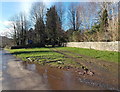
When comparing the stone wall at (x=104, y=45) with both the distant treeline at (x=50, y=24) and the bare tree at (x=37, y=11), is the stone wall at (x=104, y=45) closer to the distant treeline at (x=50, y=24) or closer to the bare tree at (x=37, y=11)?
the distant treeline at (x=50, y=24)

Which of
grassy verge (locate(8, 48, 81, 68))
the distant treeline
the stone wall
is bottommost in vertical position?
grassy verge (locate(8, 48, 81, 68))

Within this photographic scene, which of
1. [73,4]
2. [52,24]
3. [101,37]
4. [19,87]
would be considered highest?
[73,4]

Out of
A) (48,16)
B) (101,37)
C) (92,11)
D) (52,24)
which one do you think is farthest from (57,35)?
(101,37)

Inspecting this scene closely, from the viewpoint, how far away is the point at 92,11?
24.6 metres

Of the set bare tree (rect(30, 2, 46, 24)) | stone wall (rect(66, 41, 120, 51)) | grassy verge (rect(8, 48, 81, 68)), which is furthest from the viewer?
bare tree (rect(30, 2, 46, 24))

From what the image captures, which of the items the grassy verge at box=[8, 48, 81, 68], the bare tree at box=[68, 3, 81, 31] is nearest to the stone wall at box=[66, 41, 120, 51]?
the grassy verge at box=[8, 48, 81, 68]

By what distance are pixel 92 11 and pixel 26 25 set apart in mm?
21037

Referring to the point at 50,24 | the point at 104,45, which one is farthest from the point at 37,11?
the point at 104,45

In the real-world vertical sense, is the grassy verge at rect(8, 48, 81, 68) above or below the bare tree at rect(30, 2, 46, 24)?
below

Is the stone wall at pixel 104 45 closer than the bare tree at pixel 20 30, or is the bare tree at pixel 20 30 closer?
the stone wall at pixel 104 45

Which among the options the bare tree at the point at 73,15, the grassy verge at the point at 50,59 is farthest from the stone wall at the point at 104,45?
the bare tree at the point at 73,15

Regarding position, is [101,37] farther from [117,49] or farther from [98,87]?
[98,87]

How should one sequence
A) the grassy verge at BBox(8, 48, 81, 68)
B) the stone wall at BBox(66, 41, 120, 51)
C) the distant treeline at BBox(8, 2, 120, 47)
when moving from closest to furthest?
the grassy verge at BBox(8, 48, 81, 68) → the stone wall at BBox(66, 41, 120, 51) → the distant treeline at BBox(8, 2, 120, 47)

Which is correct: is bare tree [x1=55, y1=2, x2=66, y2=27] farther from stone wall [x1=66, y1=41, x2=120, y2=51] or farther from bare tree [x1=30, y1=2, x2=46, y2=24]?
stone wall [x1=66, y1=41, x2=120, y2=51]
